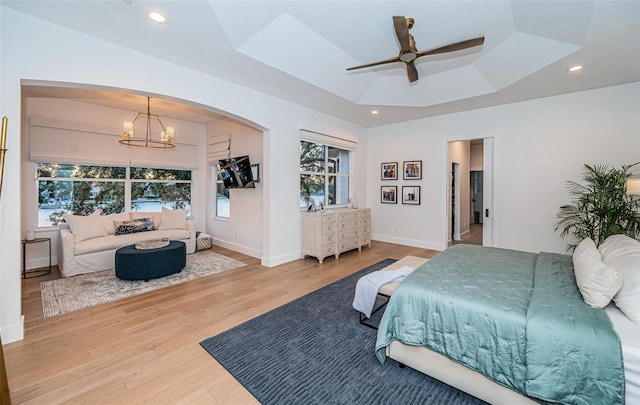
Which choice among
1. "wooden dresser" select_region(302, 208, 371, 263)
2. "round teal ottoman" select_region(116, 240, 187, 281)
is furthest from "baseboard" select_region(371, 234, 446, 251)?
"round teal ottoman" select_region(116, 240, 187, 281)

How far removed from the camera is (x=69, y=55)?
2.65 m

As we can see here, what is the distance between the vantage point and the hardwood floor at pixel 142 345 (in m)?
1.81

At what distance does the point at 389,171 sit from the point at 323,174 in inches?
70.7

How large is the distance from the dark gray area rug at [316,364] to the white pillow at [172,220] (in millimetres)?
3692

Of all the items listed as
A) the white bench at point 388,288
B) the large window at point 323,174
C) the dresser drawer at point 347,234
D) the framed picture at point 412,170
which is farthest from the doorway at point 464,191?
the white bench at point 388,288

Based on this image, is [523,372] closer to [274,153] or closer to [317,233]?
[317,233]

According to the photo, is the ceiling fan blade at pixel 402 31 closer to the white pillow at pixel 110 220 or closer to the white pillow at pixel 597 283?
the white pillow at pixel 597 283

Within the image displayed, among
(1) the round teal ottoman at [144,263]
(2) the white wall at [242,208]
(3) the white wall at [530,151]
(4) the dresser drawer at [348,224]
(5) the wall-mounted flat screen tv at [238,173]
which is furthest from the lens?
(4) the dresser drawer at [348,224]

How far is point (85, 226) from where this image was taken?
4496 mm

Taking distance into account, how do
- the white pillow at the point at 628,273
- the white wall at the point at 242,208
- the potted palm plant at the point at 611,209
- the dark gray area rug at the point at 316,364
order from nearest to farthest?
the white pillow at the point at 628,273 → the dark gray area rug at the point at 316,364 → the potted palm plant at the point at 611,209 → the white wall at the point at 242,208

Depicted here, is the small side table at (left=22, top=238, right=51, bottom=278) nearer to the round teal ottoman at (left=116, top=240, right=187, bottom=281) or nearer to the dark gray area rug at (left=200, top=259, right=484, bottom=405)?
the round teal ottoman at (left=116, top=240, right=187, bottom=281)

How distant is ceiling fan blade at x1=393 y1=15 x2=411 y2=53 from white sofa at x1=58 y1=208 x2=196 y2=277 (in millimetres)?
5090

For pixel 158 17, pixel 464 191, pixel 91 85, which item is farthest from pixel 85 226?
pixel 464 191

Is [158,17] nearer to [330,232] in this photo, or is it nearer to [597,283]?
[330,232]
